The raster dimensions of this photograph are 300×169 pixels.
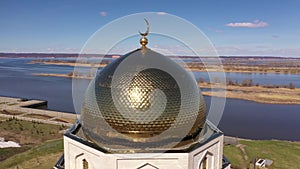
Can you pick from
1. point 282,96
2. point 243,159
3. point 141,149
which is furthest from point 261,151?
point 282,96

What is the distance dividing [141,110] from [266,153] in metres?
13.7

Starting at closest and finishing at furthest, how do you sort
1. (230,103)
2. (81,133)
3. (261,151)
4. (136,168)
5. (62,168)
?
(136,168)
(81,133)
(62,168)
(261,151)
(230,103)

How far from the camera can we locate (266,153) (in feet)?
59.4

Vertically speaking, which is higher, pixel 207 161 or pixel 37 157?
pixel 207 161

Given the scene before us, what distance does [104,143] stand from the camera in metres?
8.04

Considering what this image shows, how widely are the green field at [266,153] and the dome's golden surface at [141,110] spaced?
351 inches

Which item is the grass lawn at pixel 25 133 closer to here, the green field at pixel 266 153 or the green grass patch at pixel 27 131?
the green grass patch at pixel 27 131

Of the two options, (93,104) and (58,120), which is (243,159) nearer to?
(93,104)

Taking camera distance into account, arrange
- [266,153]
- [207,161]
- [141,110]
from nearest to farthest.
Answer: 1. [141,110]
2. [207,161]
3. [266,153]

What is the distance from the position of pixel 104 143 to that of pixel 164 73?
2.98m

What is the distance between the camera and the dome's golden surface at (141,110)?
25.8ft

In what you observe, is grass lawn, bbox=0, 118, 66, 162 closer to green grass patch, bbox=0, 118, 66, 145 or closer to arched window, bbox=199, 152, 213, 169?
green grass patch, bbox=0, 118, 66, 145

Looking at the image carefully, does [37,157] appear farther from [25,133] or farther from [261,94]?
[261,94]

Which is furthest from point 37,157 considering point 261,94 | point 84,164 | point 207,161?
point 261,94
